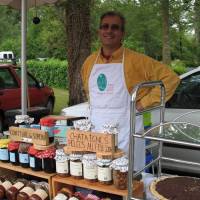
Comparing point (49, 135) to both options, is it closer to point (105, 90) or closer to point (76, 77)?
point (105, 90)

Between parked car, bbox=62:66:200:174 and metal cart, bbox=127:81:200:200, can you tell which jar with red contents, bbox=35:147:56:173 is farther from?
parked car, bbox=62:66:200:174

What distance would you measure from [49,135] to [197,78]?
96.5 inches

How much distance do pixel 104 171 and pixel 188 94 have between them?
2.46 meters

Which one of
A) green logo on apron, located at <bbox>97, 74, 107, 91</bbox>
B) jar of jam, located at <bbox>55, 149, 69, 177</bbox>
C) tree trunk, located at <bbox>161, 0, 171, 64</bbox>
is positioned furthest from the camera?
tree trunk, located at <bbox>161, 0, 171, 64</bbox>

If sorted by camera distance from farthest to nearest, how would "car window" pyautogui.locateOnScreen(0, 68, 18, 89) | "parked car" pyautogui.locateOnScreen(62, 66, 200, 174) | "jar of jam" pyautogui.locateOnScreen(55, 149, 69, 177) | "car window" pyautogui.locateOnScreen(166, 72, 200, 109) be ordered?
"car window" pyautogui.locateOnScreen(0, 68, 18, 89) < "car window" pyautogui.locateOnScreen(166, 72, 200, 109) < "parked car" pyautogui.locateOnScreen(62, 66, 200, 174) < "jar of jam" pyautogui.locateOnScreen(55, 149, 69, 177)

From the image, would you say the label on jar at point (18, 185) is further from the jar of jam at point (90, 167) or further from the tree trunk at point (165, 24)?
the tree trunk at point (165, 24)

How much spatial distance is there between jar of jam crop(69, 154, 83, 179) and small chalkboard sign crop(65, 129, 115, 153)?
0.13 ft

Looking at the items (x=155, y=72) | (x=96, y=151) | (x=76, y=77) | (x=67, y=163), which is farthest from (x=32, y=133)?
(x=76, y=77)

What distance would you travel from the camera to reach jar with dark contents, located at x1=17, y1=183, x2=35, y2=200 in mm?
2696

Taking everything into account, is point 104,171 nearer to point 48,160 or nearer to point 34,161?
point 48,160

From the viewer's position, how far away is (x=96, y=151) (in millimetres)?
2463

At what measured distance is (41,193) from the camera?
8.87 ft

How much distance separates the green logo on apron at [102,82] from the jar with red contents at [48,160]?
644 mm

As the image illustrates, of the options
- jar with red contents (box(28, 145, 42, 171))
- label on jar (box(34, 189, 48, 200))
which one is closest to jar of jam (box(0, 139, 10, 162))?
jar with red contents (box(28, 145, 42, 171))
